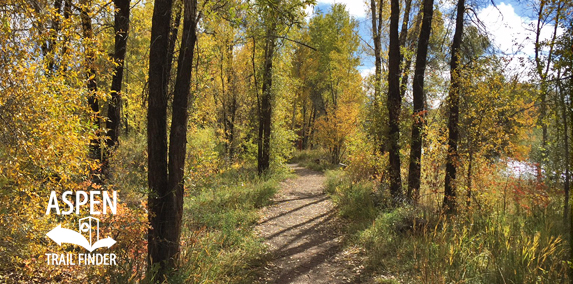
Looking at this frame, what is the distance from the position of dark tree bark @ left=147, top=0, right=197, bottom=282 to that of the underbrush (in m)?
3.17

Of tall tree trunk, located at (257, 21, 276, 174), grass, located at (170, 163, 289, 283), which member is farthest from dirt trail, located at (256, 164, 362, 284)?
tall tree trunk, located at (257, 21, 276, 174)

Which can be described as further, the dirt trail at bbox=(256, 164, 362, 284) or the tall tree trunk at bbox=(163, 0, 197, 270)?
the dirt trail at bbox=(256, 164, 362, 284)

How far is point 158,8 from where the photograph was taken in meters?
3.75

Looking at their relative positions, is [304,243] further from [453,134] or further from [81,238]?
[453,134]

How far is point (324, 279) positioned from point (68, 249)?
12.4 ft

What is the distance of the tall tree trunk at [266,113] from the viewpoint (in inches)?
483

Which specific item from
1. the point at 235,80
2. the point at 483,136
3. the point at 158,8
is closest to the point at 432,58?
the point at 483,136

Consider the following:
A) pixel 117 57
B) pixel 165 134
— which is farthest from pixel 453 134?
pixel 117 57

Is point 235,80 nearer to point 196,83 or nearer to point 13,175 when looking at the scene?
point 196,83

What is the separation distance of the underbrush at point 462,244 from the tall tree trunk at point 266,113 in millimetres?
5898

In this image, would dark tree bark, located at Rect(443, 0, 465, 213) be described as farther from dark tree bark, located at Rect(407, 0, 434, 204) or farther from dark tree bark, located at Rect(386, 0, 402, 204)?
dark tree bark, located at Rect(386, 0, 402, 204)

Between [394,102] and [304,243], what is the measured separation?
4374 millimetres

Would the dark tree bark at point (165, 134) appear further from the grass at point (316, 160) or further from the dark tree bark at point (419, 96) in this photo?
the grass at point (316, 160)

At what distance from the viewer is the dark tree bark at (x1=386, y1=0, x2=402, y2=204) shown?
25.7 ft
